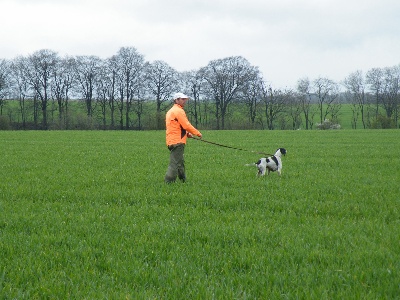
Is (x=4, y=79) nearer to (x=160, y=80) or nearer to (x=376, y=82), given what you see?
(x=160, y=80)

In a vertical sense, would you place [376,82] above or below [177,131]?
above

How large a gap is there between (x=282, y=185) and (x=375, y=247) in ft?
15.8

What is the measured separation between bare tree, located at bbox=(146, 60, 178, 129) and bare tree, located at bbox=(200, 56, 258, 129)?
20.1 feet

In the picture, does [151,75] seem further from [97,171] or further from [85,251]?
[85,251]

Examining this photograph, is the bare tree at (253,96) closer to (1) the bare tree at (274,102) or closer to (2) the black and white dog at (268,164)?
(1) the bare tree at (274,102)

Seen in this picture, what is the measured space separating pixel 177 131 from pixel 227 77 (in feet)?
199

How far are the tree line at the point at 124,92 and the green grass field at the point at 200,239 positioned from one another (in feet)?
187

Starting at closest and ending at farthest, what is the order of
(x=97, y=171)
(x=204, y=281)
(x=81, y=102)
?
(x=204, y=281) → (x=97, y=171) → (x=81, y=102)

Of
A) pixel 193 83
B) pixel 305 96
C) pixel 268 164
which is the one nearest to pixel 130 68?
pixel 193 83

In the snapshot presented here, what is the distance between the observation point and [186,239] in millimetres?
5418

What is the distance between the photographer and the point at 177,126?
9938 mm

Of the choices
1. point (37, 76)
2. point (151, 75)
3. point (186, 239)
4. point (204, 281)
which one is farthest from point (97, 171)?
point (37, 76)

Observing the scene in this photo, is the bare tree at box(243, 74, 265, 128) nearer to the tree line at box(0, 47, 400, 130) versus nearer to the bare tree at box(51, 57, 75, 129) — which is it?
the tree line at box(0, 47, 400, 130)

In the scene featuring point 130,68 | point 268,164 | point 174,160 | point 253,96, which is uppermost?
point 130,68
